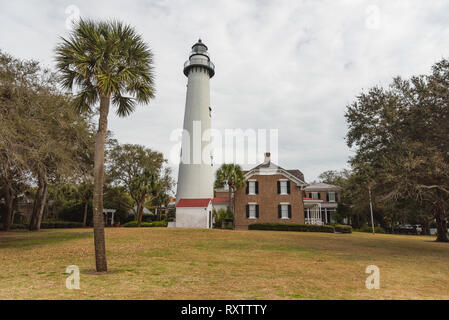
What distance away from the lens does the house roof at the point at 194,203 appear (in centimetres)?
3084

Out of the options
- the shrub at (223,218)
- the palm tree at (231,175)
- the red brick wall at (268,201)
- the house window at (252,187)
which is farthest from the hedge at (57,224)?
the house window at (252,187)

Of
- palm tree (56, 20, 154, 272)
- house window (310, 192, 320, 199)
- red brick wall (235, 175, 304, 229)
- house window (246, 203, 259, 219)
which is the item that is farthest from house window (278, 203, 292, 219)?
palm tree (56, 20, 154, 272)

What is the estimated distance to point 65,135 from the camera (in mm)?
16047

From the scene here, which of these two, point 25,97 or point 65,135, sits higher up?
point 25,97

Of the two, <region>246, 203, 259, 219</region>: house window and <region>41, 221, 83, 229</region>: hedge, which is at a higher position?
<region>246, 203, 259, 219</region>: house window

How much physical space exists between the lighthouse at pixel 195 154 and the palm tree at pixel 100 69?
22.5 m

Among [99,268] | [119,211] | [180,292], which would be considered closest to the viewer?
[180,292]

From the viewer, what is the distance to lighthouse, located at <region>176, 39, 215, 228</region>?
3133 centimetres

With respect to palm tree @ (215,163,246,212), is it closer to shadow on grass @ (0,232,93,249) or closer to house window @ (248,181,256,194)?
house window @ (248,181,256,194)

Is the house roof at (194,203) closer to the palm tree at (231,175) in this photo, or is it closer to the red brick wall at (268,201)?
the palm tree at (231,175)

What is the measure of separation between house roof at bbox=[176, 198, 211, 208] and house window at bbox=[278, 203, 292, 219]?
8.65 metres
